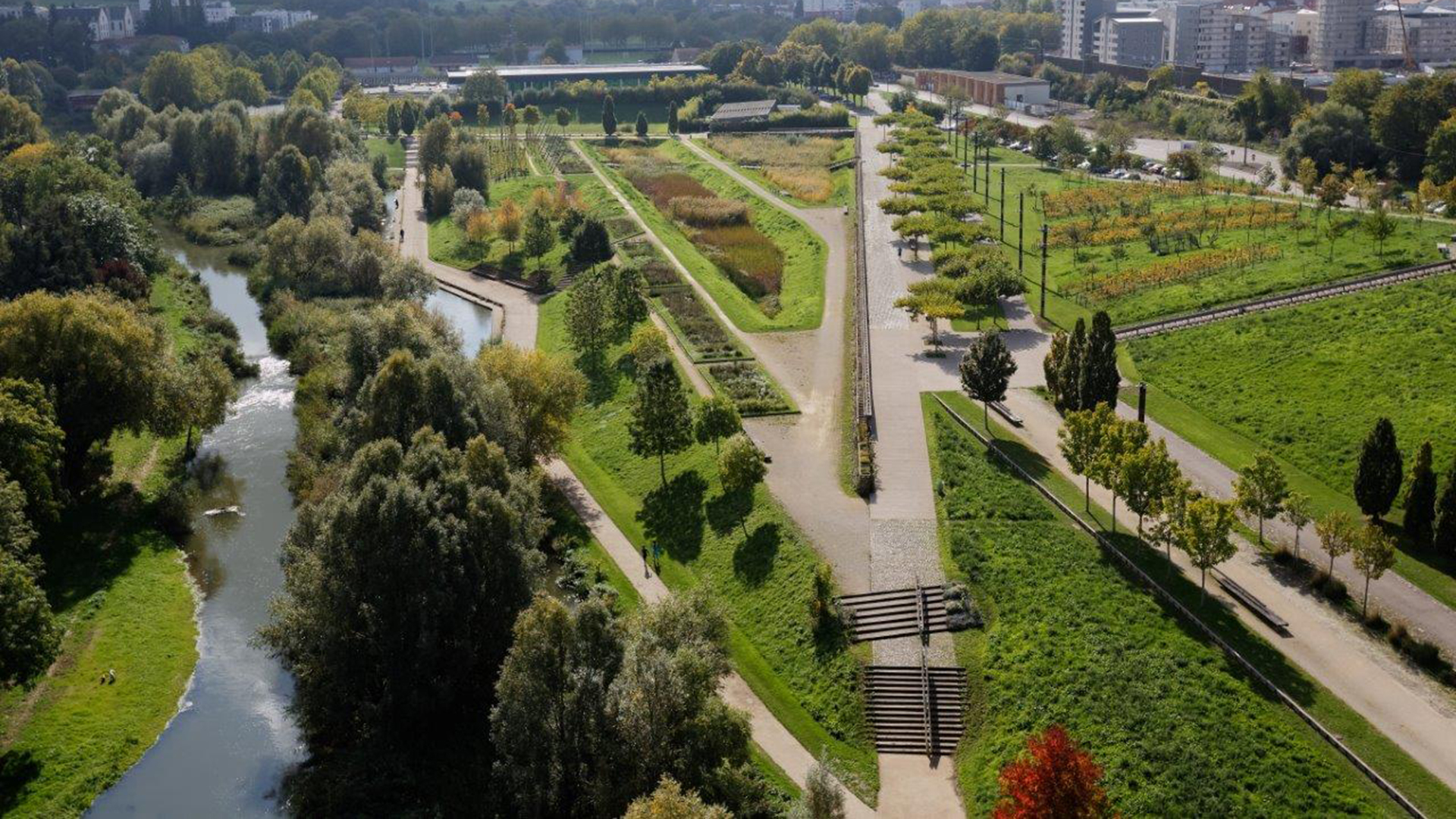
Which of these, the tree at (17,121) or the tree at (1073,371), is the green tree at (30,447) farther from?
the tree at (17,121)

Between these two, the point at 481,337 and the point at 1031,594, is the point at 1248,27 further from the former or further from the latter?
the point at 1031,594

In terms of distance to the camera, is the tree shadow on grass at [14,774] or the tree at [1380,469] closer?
the tree shadow on grass at [14,774]

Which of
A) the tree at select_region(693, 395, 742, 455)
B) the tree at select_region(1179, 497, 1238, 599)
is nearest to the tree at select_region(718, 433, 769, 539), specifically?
the tree at select_region(693, 395, 742, 455)

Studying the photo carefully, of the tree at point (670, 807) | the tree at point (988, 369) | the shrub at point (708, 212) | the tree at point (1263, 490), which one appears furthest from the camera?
the shrub at point (708, 212)

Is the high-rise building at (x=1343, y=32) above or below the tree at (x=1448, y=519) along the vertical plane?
above

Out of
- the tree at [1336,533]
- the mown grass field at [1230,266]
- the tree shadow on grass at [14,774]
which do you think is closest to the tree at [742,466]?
the tree at [1336,533]
